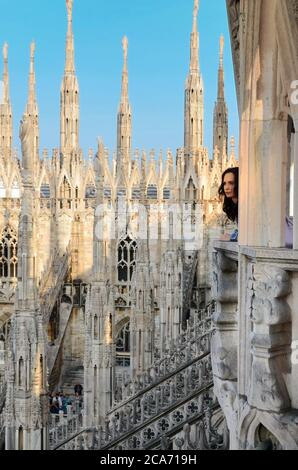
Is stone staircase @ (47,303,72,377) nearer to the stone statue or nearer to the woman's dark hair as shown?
the stone statue

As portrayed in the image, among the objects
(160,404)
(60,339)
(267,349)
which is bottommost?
(60,339)

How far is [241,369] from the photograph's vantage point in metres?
2.96

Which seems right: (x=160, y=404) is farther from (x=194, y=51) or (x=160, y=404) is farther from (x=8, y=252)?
(x=194, y=51)

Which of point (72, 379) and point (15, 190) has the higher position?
point (15, 190)

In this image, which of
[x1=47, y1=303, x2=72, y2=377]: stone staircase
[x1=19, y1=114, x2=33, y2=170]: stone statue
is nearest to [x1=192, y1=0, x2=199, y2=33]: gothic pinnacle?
[x1=47, y1=303, x2=72, y2=377]: stone staircase

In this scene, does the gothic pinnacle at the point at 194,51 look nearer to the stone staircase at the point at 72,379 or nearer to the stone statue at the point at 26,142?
the stone staircase at the point at 72,379

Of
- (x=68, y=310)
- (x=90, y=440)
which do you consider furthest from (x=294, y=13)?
(x=68, y=310)

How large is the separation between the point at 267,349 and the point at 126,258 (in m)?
19.4

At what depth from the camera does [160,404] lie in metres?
9.80

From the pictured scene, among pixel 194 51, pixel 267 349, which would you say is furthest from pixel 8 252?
pixel 267 349

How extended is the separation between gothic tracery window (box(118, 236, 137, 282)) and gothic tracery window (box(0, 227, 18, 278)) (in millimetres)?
3469

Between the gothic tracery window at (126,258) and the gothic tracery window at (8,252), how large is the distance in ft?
11.4

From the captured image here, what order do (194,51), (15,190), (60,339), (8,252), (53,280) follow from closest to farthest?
(60,339)
(53,280)
(194,51)
(8,252)
(15,190)

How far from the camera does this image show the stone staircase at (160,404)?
8609 mm
